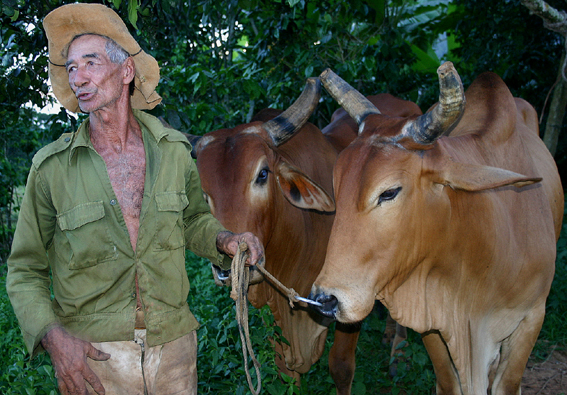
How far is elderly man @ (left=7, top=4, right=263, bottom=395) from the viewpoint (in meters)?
2.02

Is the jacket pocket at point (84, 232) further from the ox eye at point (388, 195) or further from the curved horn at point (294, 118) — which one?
the curved horn at point (294, 118)

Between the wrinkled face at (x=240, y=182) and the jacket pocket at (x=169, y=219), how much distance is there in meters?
0.80

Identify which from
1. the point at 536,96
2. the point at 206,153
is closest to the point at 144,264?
the point at 206,153

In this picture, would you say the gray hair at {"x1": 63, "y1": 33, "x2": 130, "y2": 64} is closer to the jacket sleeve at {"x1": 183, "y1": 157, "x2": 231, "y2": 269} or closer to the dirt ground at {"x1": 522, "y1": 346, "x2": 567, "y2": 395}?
the jacket sleeve at {"x1": 183, "y1": 157, "x2": 231, "y2": 269}

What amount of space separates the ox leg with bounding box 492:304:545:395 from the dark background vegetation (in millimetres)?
617

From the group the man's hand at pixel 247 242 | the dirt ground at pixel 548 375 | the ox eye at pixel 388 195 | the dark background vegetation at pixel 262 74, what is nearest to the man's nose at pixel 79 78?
the dark background vegetation at pixel 262 74

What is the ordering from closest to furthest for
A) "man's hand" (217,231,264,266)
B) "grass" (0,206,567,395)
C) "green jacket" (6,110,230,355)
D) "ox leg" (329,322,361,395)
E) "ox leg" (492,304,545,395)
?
"green jacket" (6,110,230,355) < "man's hand" (217,231,264,266) < "grass" (0,206,567,395) < "ox leg" (492,304,545,395) < "ox leg" (329,322,361,395)

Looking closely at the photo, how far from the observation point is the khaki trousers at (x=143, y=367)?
208 cm

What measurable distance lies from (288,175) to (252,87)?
1479mm

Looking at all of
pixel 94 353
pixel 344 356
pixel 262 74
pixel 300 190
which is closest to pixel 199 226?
pixel 94 353

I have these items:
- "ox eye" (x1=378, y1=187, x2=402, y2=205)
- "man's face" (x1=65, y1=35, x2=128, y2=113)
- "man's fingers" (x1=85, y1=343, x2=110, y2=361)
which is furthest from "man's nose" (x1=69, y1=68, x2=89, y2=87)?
"ox eye" (x1=378, y1=187, x2=402, y2=205)

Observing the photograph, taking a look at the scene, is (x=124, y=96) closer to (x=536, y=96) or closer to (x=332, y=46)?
(x=332, y=46)

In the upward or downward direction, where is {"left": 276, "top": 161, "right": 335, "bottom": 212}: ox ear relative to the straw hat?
downward

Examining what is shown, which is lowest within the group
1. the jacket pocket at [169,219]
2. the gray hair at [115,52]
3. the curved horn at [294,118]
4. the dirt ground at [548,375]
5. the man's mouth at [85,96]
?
the dirt ground at [548,375]
